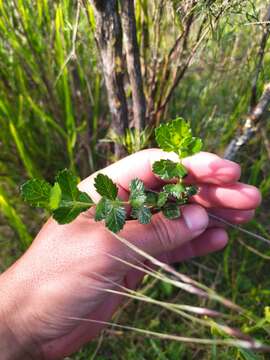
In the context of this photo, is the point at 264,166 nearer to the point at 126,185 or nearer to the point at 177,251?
the point at 177,251

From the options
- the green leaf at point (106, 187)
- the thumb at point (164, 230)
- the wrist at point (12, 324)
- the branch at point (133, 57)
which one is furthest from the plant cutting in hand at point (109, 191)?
the wrist at point (12, 324)

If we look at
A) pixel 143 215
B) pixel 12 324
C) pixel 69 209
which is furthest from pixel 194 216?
pixel 12 324

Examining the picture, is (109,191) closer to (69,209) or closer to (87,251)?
(69,209)

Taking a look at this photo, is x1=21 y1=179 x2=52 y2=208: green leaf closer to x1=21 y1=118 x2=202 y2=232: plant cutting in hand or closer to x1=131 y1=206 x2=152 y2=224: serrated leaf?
x1=21 y1=118 x2=202 y2=232: plant cutting in hand

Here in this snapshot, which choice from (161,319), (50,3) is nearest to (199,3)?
(50,3)

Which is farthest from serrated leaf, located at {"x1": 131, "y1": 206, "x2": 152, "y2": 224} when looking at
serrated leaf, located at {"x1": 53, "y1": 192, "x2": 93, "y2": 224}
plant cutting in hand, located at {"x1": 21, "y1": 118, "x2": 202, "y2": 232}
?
serrated leaf, located at {"x1": 53, "y1": 192, "x2": 93, "y2": 224}

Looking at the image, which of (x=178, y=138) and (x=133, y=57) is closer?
(x=178, y=138)
